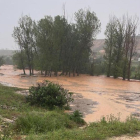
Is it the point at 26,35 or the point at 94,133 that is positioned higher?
the point at 26,35

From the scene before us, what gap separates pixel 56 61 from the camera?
91.0ft

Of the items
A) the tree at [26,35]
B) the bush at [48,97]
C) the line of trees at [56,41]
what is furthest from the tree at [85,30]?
the bush at [48,97]

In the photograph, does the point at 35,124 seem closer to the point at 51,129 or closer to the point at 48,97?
the point at 51,129

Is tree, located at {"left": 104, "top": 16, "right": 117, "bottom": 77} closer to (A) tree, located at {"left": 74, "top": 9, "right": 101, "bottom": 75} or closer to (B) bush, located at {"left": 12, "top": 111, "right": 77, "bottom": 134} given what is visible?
(A) tree, located at {"left": 74, "top": 9, "right": 101, "bottom": 75}

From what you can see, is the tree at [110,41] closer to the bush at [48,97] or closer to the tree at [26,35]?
the tree at [26,35]

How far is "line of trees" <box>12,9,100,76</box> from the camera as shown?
27.2 m

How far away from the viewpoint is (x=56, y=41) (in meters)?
27.4

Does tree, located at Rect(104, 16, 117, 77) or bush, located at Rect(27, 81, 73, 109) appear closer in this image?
bush, located at Rect(27, 81, 73, 109)

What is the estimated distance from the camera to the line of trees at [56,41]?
89.2ft

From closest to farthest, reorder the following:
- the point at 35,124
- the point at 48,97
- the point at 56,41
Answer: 1. the point at 35,124
2. the point at 48,97
3. the point at 56,41

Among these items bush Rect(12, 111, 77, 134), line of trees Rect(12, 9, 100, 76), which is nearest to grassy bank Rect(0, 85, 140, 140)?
bush Rect(12, 111, 77, 134)

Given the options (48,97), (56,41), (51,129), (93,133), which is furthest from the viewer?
(56,41)

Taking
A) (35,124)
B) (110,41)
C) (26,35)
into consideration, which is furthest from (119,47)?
(35,124)

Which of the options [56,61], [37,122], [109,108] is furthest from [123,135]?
[56,61]
